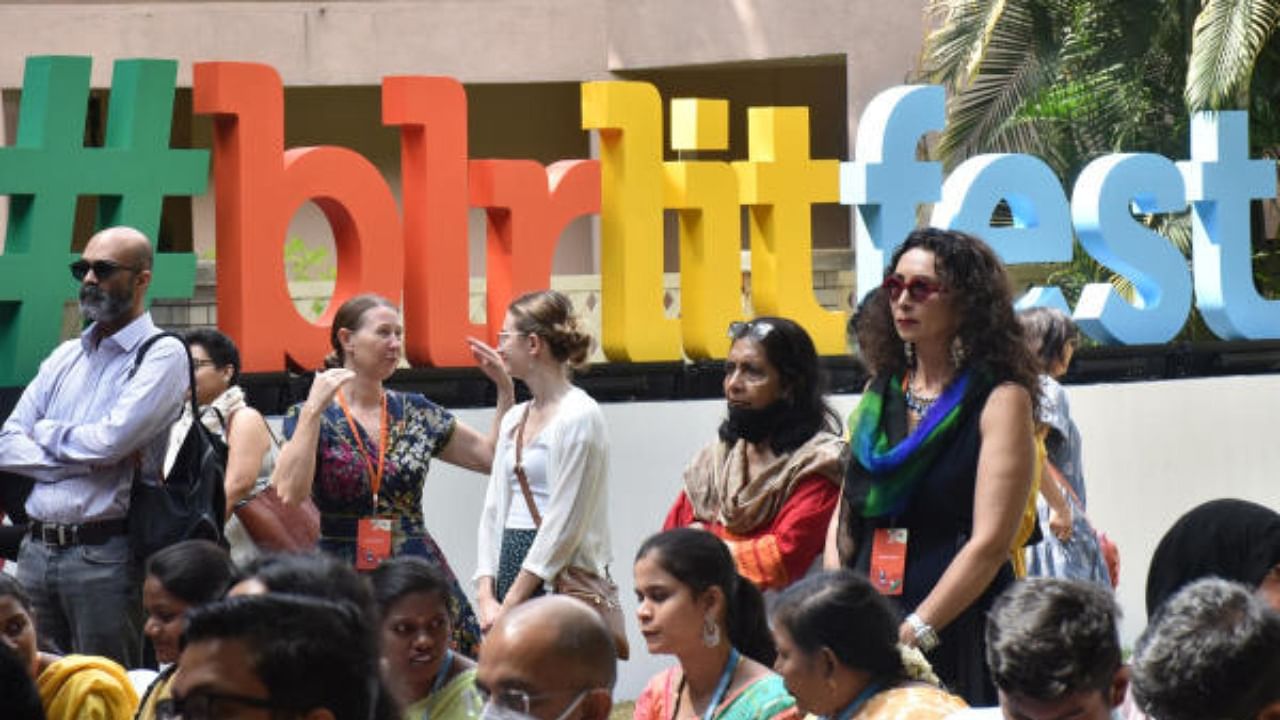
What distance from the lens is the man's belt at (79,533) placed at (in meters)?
7.47

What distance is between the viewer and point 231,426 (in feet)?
27.9

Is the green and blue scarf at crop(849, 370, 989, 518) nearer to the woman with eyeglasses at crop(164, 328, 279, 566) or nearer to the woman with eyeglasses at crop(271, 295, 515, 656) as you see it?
the woman with eyeglasses at crop(271, 295, 515, 656)

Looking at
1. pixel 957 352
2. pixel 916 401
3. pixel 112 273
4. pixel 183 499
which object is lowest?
pixel 183 499

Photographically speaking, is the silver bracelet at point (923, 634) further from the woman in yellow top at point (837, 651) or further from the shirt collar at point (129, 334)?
the shirt collar at point (129, 334)

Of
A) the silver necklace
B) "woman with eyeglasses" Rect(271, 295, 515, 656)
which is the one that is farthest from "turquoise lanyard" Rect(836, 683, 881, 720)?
"woman with eyeglasses" Rect(271, 295, 515, 656)

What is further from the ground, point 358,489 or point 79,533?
point 358,489

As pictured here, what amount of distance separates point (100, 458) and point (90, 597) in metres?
0.41

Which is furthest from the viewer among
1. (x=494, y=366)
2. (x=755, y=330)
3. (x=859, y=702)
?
(x=494, y=366)

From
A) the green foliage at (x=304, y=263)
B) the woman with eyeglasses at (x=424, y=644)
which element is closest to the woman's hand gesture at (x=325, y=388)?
the woman with eyeglasses at (x=424, y=644)

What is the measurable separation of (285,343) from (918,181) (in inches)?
142

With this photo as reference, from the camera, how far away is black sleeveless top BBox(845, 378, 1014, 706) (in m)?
6.21

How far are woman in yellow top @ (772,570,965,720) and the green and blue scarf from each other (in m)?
0.72

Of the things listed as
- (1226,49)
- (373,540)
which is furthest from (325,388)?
(1226,49)

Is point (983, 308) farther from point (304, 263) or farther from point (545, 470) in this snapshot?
point (304, 263)
